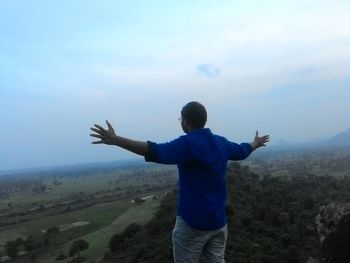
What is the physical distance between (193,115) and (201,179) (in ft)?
1.84

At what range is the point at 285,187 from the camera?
1876 inches

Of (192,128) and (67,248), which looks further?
(67,248)

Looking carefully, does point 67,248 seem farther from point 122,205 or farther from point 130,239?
point 122,205

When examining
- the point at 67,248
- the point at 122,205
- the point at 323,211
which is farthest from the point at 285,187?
the point at 323,211

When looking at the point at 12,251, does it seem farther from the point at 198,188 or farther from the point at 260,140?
the point at 198,188

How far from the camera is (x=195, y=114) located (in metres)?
4.25

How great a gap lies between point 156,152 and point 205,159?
49 cm

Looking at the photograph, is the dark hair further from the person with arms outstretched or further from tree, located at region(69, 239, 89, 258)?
tree, located at region(69, 239, 89, 258)

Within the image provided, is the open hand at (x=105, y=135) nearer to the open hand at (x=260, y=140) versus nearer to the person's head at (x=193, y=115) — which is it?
the person's head at (x=193, y=115)

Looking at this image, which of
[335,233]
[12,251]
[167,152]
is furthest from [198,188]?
[12,251]

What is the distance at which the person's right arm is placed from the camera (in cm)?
378

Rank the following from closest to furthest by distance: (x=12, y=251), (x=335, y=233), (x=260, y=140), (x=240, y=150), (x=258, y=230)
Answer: (x=240, y=150), (x=260, y=140), (x=335, y=233), (x=258, y=230), (x=12, y=251)

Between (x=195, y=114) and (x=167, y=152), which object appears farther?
(x=195, y=114)

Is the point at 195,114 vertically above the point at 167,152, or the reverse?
the point at 195,114
